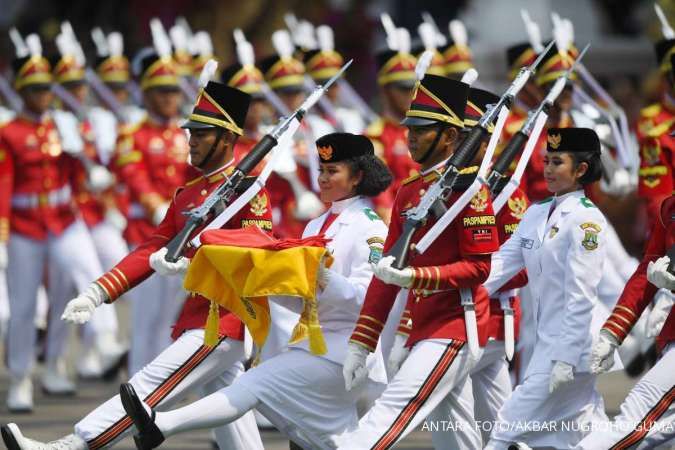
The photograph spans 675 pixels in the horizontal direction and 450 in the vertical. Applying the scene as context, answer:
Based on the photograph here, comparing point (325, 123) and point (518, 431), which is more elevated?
point (325, 123)

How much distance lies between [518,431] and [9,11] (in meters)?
20.5

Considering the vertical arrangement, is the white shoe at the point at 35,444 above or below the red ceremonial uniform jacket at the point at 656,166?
below

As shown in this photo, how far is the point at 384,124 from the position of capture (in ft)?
43.0

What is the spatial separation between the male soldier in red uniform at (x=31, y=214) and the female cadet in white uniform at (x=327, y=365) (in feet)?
14.3

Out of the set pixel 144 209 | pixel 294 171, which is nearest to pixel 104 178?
pixel 144 209

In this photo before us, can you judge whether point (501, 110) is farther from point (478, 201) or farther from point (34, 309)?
point (34, 309)

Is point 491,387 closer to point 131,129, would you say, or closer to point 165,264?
point 165,264

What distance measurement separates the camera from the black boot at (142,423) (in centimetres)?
825

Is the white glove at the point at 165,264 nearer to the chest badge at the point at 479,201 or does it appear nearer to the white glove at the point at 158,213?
→ the chest badge at the point at 479,201

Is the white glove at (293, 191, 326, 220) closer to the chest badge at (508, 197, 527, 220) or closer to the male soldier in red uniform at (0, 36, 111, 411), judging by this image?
the male soldier in red uniform at (0, 36, 111, 411)

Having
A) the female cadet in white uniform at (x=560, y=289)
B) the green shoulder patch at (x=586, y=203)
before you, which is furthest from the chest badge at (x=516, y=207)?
the green shoulder patch at (x=586, y=203)

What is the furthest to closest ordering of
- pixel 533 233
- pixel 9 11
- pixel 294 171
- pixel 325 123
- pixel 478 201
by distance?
pixel 9 11 < pixel 325 123 < pixel 294 171 < pixel 533 233 < pixel 478 201

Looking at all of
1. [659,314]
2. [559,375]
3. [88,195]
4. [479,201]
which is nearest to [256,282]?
[479,201]

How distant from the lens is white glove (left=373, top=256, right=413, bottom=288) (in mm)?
7992
